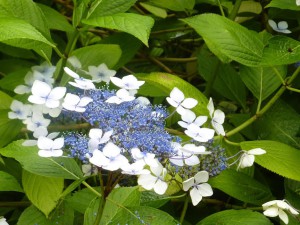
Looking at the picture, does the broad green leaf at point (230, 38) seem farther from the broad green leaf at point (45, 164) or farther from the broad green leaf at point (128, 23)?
the broad green leaf at point (45, 164)

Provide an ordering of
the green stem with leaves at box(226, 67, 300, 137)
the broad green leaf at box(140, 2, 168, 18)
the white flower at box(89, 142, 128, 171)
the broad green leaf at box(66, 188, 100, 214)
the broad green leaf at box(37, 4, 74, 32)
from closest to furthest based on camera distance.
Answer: the white flower at box(89, 142, 128, 171)
the broad green leaf at box(66, 188, 100, 214)
the green stem with leaves at box(226, 67, 300, 137)
the broad green leaf at box(37, 4, 74, 32)
the broad green leaf at box(140, 2, 168, 18)

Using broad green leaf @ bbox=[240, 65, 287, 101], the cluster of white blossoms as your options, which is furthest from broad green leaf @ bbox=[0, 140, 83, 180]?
broad green leaf @ bbox=[240, 65, 287, 101]

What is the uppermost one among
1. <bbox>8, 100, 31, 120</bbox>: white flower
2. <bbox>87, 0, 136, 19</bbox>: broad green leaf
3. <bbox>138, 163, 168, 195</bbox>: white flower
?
<bbox>87, 0, 136, 19</bbox>: broad green leaf

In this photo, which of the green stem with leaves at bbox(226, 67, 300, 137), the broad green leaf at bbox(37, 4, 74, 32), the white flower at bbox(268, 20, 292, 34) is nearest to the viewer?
the green stem with leaves at bbox(226, 67, 300, 137)

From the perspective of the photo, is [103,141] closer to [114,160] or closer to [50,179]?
[114,160]

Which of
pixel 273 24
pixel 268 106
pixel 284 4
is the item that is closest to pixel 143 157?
pixel 268 106

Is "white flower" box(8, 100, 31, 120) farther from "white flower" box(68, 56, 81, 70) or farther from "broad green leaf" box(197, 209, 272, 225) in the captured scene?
"broad green leaf" box(197, 209, 272, 225)
